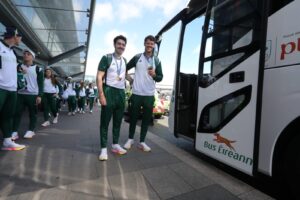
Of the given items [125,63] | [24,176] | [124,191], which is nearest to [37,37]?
[125,63]

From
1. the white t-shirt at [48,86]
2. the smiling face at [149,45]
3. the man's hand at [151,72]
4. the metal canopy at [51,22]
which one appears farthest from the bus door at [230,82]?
the metal canopy at [51,22]

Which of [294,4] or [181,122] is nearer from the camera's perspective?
[294,4]

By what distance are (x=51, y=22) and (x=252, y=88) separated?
13424 millimetres

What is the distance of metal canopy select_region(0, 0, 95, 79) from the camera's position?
32.6 ft

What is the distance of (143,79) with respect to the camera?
14.2 feet

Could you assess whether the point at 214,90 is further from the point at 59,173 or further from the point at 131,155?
the point at 59,173

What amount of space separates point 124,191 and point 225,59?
6.93 ft

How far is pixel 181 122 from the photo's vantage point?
15.6 feet

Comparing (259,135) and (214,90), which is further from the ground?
(214,90)

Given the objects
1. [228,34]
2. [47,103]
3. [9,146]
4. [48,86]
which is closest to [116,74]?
[228,34]

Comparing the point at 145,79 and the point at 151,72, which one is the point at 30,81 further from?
the point at 151,72

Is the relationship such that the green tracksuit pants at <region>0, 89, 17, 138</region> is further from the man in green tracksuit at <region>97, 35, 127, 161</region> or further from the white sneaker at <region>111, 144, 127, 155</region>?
the white sneaker at <region>111, 144, 127, 155</region>

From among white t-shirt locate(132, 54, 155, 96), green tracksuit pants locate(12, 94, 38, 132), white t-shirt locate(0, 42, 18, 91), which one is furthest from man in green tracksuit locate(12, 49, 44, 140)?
white t-shirt locate(132, 54, 155, 96)

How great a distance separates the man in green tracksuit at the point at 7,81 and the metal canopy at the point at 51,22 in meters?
5.65
